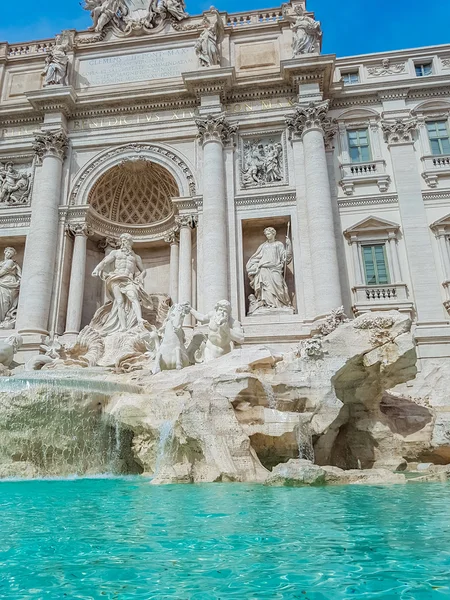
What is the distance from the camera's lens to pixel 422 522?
3.59m

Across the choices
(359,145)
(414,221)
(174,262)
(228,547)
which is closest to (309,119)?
(359,145)

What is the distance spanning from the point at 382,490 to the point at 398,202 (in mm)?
13567

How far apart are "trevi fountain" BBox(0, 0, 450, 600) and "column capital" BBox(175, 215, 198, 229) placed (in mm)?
104

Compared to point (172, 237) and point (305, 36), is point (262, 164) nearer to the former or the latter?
point (172, 237)

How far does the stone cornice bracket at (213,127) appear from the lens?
17.6 meters

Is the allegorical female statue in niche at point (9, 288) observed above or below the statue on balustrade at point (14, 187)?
below

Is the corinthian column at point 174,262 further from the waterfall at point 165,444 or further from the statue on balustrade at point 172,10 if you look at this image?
the waterfall at point 165,444

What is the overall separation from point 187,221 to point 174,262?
1.76 metres

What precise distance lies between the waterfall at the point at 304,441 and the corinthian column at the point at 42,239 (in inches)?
441

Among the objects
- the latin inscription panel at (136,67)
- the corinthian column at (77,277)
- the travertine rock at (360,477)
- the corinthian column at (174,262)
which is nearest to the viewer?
the travertine rock at (360,477)

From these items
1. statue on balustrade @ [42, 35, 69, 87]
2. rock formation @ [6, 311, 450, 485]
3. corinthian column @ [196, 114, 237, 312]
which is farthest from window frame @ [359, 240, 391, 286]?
statue on balustrade @ [42, 35, 69, 87]

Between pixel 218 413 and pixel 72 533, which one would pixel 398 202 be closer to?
pixel 218 413

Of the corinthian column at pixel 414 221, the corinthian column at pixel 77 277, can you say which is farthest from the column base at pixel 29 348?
the corinthian column at pixel 414 221

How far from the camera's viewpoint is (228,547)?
296 centimetres
